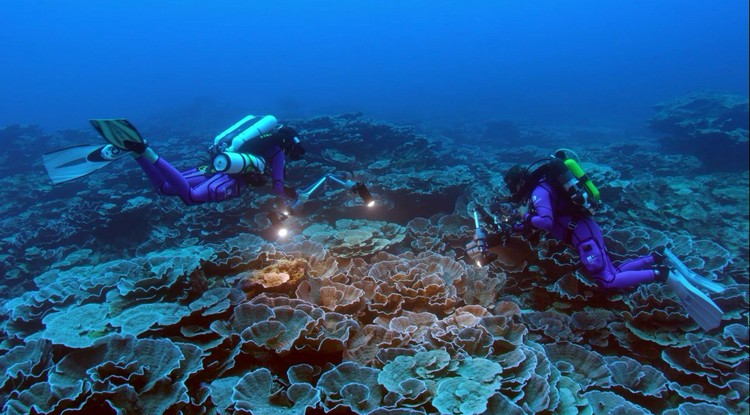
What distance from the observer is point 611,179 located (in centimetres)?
971

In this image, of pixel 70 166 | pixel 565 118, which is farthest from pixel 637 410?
pixel 565 118

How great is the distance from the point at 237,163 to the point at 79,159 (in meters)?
1.82

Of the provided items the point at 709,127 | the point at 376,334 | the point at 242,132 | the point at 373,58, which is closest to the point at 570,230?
the point at 376,334

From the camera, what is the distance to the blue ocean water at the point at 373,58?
55.9 m

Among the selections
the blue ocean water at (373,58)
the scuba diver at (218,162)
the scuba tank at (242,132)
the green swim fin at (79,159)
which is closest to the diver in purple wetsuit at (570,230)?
the scuba diver at (218,162)

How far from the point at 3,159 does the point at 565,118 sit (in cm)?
4627

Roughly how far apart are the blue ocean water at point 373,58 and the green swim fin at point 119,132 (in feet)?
113

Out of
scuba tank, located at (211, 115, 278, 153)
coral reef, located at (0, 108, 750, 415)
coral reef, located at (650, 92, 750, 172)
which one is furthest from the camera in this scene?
coral reef, located at (650, 92, 750, 172)

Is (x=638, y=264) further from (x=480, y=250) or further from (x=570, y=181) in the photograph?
(x=480, y=250)

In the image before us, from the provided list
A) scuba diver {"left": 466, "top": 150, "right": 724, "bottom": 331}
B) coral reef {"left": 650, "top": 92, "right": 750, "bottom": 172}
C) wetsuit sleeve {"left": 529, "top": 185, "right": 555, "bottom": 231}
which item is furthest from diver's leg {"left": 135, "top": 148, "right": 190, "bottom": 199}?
coral reef {"left": 650, "top": 92, "right": 750, "bottom": 172}

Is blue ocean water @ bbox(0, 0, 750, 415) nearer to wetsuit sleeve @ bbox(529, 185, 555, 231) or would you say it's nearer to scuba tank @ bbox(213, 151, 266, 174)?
wetsuit sleeve @ bbox(529, 185, 555, 231)

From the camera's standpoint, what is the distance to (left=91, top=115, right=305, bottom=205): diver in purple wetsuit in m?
4.76

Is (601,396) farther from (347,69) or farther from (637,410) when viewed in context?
(347,69)

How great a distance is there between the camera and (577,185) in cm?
478
